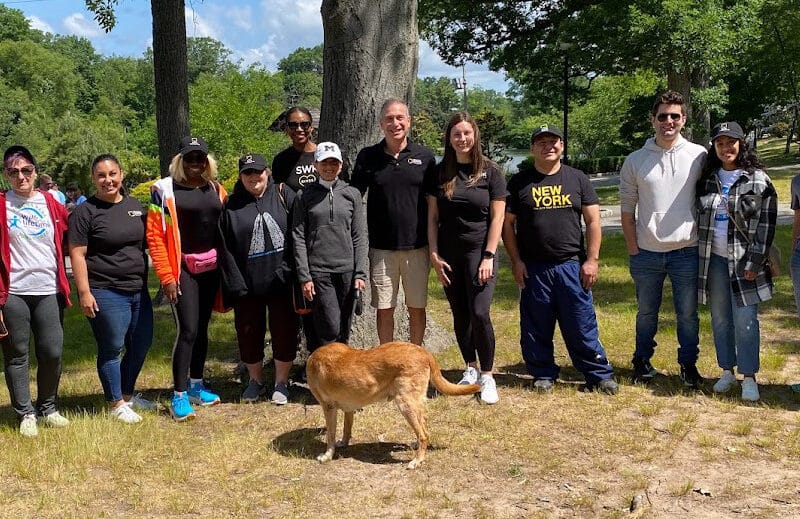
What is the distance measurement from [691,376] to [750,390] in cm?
44

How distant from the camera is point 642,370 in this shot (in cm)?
555

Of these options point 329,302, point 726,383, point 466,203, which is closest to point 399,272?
point 329,302

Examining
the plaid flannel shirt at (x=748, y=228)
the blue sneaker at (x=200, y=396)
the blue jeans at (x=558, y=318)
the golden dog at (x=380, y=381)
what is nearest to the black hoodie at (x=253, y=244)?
the blue sneaker at (x=200, y=396)

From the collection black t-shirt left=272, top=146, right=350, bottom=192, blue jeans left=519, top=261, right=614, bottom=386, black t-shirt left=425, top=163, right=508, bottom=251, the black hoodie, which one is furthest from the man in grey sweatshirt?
the black hoodie

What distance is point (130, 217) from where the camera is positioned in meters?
4.81

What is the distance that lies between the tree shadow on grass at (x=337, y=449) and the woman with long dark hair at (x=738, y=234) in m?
2.48

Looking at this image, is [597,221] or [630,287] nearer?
[597,221]

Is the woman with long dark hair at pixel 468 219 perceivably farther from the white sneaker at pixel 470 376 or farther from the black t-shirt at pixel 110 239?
the black t-shirt at pixel 110 239

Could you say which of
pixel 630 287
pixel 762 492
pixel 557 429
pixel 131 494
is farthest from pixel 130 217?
pixel 630 287

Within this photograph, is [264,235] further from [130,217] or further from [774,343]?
[774,343]

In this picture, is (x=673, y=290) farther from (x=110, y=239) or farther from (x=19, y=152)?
(x=19, y=152)

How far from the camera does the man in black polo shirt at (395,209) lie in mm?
4945

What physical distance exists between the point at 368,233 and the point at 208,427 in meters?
1.81

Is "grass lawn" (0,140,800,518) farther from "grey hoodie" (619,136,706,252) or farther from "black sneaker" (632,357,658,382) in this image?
"grey hoodie" (619,136,706,252)
